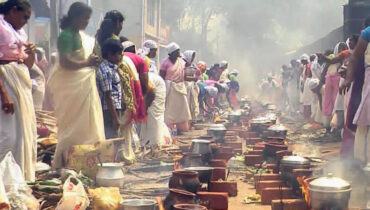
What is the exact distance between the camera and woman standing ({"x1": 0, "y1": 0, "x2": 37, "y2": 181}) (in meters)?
5.00

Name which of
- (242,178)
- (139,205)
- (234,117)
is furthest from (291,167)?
(234,117)

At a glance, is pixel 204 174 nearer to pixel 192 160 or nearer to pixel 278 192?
pixel 278 192

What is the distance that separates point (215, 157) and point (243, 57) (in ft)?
163

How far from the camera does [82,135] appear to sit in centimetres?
661

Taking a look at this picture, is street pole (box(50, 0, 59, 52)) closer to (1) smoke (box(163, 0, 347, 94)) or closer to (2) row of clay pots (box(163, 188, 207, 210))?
(2) row of clay pots (box(163, 188, 207, 210))

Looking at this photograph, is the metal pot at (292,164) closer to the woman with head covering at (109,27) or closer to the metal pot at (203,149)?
the metal pot at (203,149)

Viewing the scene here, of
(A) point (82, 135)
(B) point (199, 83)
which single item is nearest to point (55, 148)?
(A) point (82, 135)

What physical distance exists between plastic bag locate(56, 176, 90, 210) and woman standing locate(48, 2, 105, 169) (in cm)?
193

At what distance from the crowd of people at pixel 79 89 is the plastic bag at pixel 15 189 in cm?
79

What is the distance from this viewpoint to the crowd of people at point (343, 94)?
689cm

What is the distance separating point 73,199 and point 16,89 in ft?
4.28

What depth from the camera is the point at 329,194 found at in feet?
14.7

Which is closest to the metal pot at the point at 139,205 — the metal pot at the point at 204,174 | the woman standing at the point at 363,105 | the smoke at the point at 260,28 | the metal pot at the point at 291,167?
the metal pot at the point at 204,174

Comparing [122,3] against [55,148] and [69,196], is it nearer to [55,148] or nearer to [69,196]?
[55,148]
